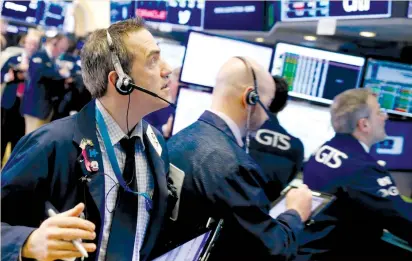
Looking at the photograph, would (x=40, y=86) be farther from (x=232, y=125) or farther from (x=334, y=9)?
(x=232, y=125)

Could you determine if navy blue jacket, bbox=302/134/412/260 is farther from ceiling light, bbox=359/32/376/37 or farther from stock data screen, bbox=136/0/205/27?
stock data screen, bbox=136/0/205/27

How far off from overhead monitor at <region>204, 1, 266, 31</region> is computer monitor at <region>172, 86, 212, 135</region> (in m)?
0.87

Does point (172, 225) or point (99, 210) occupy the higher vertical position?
point (99, 210)

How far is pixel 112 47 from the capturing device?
1553 mm

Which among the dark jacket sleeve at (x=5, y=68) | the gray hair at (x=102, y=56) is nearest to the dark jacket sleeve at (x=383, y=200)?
the gray hair at (x=102, y=56)

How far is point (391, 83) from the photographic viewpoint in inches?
143

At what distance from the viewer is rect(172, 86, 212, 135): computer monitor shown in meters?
3.71

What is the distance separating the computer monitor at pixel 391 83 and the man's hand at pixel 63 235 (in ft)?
9.27

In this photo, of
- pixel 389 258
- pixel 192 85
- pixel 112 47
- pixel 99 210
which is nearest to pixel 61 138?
pixel 99 210

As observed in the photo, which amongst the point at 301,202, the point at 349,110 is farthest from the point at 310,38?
the point at 301,202

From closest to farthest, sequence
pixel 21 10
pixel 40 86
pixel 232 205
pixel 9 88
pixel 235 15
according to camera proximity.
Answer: pixel 232 205 < pixel 235 15 < pixel 21 10 < pixel 9 88 < pixel 40 86

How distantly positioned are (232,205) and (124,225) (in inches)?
15.8

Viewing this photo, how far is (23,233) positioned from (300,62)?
110 inches

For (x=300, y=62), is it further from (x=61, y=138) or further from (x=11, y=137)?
(x=11, y=137)
